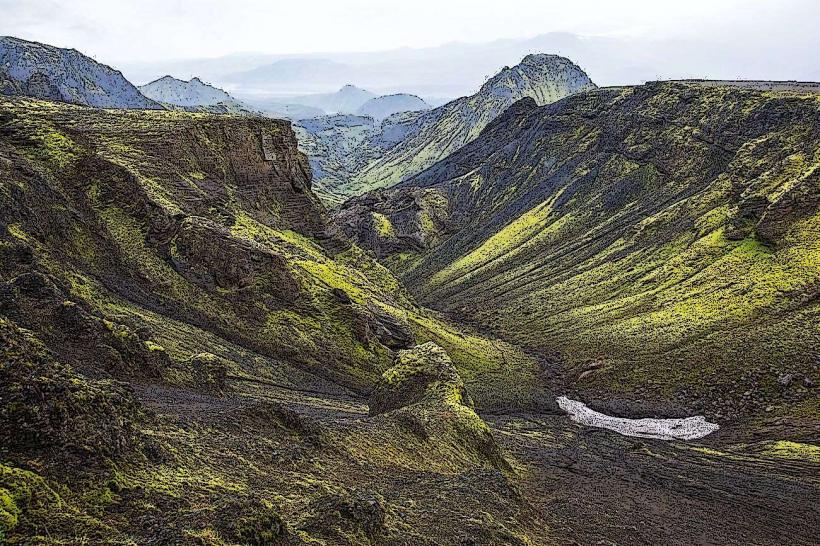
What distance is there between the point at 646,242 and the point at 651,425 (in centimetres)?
5495

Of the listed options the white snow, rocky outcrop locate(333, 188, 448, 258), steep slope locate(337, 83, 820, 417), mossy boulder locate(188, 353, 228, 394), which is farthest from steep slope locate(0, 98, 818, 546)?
rocky outcrop locate(333, 188, 448, 258)

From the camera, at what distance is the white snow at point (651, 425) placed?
69.2 m

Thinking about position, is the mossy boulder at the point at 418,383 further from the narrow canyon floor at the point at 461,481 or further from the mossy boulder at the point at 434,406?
the narrow canyon floor at the point at 461,481

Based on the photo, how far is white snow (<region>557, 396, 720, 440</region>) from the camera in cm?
6925

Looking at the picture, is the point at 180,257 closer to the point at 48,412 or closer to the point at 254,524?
the point at 48,412

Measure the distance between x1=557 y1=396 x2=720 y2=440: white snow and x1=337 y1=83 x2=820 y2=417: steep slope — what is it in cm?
377

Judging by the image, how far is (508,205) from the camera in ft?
545

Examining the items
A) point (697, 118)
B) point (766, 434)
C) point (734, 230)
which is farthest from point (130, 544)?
point (697, 118)

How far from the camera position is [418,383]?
154ft

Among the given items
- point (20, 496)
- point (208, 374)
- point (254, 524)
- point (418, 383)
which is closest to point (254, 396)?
point (208, 374)

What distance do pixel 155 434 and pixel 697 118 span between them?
462ft

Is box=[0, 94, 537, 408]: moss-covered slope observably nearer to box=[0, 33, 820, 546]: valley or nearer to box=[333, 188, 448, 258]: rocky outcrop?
box=[0, 33, 820, 546]: valley

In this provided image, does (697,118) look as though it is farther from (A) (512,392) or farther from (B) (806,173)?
(A) (512,392)

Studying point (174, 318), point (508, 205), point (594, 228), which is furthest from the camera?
point (508, 205)
